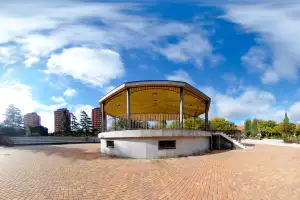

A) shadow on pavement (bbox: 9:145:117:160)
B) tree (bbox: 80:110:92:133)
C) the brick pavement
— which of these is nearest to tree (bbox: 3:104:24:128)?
tree (bbox: 80:110:92:133)

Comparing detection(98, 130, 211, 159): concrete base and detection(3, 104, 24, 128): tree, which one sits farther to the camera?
detection(3, 104, 24, 128): tree

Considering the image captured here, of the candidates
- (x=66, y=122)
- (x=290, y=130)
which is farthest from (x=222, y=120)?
(x=66, y=122)

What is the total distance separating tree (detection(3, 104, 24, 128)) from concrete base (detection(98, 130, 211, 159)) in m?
45.6

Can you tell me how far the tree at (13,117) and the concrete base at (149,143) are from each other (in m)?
45.6

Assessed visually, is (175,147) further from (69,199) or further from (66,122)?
(66,122)

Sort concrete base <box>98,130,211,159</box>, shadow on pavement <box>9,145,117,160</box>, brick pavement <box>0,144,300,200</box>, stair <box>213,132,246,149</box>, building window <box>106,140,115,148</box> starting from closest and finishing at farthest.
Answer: brick pavement <box>0,144,300,200</box>, concrete base <box>98,130,211,159</box>, shadow on pavement <box>9,145,117,160</box>, building window <box>106,140,115,148</box>, stair <box>213,132,246,149</box>

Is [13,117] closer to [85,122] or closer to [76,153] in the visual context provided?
[85,122]

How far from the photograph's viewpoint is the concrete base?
12992mm

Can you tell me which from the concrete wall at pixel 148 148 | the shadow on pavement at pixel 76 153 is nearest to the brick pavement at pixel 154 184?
the concrete wall at pixel 148 148

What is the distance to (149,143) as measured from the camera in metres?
13.1

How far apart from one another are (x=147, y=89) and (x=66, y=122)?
4578 cm

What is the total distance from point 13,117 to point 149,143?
5010cm

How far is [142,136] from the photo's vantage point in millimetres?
12914

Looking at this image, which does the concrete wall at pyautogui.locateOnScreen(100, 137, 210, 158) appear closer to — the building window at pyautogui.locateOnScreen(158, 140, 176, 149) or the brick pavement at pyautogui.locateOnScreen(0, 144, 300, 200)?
the building window at pyautogui.locateOnScreen(158, 140, 176, 149)
